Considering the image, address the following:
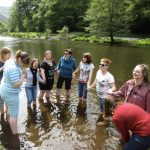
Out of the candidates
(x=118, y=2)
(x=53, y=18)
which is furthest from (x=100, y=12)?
(x=53, y=18)

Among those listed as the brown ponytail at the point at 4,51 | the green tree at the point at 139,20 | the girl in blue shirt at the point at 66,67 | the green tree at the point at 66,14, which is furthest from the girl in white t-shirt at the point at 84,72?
the green tree at the point at 66,14

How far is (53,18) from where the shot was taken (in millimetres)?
86000

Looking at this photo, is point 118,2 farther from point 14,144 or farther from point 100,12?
point 14,144

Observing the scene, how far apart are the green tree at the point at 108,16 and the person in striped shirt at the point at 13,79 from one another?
46.8 m

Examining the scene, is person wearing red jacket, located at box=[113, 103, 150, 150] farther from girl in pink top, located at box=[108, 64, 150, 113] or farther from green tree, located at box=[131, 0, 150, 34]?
green tree, located at box=[131, 0, 150, 34]

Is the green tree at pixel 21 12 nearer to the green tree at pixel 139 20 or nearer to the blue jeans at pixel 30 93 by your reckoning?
the green tree at pixel 139 20

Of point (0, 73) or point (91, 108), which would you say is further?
point (91, 108)

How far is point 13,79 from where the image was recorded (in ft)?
24.5

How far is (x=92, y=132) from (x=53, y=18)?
79.6m

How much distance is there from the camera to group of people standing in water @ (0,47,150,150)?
16.2 feet

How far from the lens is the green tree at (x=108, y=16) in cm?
5428

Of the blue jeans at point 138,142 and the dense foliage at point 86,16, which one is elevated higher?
the dense foliage at point 86,16

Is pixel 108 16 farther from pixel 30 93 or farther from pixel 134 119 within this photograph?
pixel 134 119

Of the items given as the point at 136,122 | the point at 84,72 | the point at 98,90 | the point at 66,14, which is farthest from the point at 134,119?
the point at 66,14
